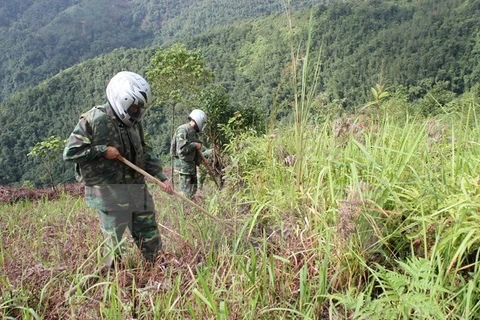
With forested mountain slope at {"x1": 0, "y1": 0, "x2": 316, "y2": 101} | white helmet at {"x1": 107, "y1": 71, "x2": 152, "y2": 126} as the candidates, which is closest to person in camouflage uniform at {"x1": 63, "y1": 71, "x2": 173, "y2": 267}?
white helmet at {"x1": 107, "y1": 71, "x2": 152, "y2": 126}

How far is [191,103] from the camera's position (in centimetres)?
1120

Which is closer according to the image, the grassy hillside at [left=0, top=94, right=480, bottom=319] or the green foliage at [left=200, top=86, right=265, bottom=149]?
the grassy hillside at [left=0, top=94, right=480, bottom=319]

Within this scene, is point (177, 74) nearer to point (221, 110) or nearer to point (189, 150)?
point (221, 110)

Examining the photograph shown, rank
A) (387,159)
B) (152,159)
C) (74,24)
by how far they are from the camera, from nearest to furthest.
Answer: (387,159), (152,159), (74,24)

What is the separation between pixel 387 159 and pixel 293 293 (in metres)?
0.85

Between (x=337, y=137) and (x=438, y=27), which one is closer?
(x=337, y=137)

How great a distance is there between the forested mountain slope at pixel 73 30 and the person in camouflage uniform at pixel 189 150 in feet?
450

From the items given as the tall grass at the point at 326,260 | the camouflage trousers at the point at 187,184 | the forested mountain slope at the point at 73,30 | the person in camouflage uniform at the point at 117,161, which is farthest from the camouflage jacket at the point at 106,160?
the forested mountain slope at the point at 73,30

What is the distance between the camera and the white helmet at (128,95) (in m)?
2.70

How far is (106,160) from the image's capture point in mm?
2809

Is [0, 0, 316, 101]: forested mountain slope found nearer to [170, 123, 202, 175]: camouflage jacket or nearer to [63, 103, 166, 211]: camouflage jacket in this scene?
[170, 123, 202, 175]: camouflage jacket

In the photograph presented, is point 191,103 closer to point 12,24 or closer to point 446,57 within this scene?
point 446,57

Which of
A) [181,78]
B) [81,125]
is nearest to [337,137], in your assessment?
[81,125]

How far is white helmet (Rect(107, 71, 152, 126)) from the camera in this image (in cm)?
270
